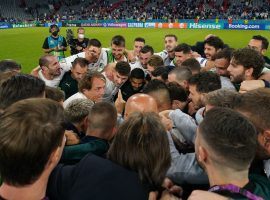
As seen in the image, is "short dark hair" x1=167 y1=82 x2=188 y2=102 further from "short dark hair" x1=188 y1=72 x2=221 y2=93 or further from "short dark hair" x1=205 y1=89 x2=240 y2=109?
"short dark hair" x1=205 y1=89 x2=240 y2=109

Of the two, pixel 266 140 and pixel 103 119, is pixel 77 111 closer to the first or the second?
pixel 103 119

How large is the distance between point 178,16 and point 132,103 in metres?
40.9

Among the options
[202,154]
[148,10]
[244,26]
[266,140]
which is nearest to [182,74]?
[266,140]

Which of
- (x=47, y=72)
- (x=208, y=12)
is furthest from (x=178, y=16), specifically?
(x=47, y=72)

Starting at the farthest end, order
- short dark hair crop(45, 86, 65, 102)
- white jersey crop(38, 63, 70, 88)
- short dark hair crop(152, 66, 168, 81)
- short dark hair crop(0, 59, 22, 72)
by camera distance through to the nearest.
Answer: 1. white jersey crop(38, 63, 70, 88)
2. short dark hair crop(152, 66, 168, 81)
3. short dark hair crop(0, 59, 22, 72)
4. short dark hair crop(45, 86, 65, 102)

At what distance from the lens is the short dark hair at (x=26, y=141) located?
152 cm

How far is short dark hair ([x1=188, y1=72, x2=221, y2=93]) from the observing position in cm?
373

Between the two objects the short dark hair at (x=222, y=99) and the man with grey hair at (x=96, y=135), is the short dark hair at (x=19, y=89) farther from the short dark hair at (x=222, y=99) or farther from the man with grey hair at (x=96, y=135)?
the short dark hair at (x=222, y=99)

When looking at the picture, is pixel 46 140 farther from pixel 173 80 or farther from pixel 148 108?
pixel 173 80

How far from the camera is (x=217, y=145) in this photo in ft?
6.06

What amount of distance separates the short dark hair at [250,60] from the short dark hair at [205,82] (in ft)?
2.03

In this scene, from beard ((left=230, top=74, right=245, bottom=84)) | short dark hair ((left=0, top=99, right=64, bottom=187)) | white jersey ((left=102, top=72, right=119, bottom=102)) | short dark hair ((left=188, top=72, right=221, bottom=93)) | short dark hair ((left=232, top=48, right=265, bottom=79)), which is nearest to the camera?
short dark hair ((left=0, top=99, right=64, bottom=187))

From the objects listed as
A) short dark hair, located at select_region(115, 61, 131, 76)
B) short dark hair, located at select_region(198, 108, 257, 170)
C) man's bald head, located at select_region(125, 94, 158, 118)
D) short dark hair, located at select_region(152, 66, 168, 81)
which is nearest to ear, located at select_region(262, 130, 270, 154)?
short dark hair, located at select_region(198, 108, 257, 170)

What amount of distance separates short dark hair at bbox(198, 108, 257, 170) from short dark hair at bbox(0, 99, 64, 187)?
91cm
